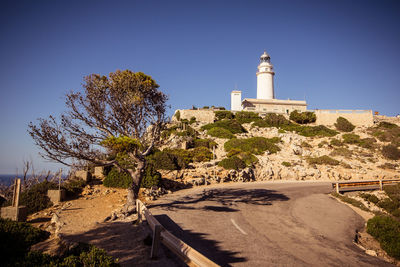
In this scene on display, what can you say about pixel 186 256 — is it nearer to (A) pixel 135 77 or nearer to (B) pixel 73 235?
(B) pixel 73 235

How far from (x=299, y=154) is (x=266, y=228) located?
27.2 m

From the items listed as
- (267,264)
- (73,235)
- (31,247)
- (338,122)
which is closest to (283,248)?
(267,264)

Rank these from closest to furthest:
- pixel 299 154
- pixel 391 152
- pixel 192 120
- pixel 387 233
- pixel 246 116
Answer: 1. pixel 387 233
2. pixel 391 152
3. pixel 299 154
4. pixel 192 120
5. pixel 246 116

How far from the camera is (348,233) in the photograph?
31.2ft

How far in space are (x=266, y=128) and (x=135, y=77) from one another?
1515 inches

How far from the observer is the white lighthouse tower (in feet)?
219

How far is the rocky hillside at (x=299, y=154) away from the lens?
940 inches

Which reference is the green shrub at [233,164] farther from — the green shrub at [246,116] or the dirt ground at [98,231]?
the green shrub at [246,116]

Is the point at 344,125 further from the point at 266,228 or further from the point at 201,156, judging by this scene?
the point at 266,228

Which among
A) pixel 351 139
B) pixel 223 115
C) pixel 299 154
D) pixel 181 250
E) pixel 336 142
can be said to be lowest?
pixel 181 250

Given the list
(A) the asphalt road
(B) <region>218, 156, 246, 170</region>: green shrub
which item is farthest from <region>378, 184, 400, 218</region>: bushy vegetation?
(B) <region>218, 156, 246, 170</region>: green shrub

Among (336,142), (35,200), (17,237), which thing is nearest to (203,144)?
(336,142)

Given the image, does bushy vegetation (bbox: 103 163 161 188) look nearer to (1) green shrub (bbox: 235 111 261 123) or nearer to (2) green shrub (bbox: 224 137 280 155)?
(2) green shrub (bbox: 224 137 280 155)

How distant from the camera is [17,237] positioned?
7.35 metres
